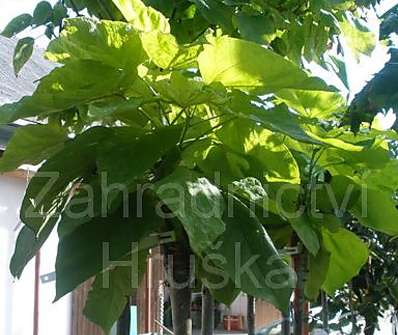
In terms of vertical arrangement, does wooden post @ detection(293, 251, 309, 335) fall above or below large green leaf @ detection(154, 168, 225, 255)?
below

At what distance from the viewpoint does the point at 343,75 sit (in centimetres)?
104

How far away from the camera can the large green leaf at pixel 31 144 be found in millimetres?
718

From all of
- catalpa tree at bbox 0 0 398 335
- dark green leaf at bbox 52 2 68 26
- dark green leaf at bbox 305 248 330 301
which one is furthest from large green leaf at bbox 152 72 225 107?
dark green leaf at bbox 52 2 68 26

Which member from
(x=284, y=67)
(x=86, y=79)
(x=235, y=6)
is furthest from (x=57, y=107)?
(x=235, y=6)

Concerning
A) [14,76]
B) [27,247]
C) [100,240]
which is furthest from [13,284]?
[100,240]

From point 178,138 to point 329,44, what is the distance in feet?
1.52

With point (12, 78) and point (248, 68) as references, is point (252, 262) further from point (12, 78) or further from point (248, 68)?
point (12, 78)

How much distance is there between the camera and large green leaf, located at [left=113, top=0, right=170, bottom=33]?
2.14 ft

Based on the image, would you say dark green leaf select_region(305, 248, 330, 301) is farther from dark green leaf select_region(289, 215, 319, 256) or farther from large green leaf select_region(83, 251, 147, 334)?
large green leaf select_region(83, 251, 147, 334)

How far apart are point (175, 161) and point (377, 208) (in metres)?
0.37

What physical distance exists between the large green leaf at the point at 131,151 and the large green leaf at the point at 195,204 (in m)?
0.03

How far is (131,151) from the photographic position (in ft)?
2.20

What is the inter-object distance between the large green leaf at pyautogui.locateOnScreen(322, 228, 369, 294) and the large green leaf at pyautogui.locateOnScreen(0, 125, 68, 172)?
40cm

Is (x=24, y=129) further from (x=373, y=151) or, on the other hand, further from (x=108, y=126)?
(x=373, y=151)
